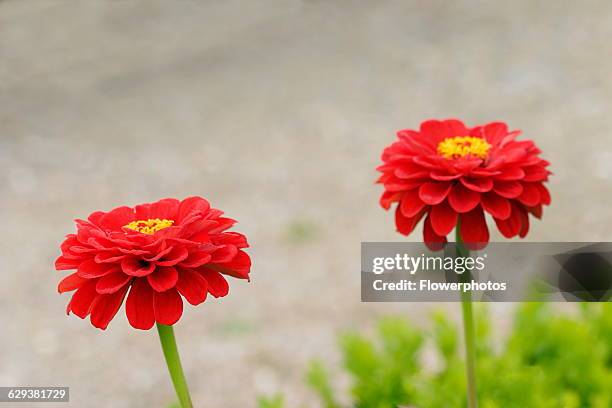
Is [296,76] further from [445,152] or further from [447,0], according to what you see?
[445,152]

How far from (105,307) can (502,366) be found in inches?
33.4

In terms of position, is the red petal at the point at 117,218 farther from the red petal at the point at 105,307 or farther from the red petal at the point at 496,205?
the red petal at the point at 496,205

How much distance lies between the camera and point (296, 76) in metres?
4.28

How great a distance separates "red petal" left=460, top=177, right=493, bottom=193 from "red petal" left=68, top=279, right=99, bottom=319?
389 millimetres

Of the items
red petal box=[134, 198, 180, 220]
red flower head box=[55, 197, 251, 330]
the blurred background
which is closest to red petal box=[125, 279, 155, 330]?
red flower head box=[55, 197, 251, 330]

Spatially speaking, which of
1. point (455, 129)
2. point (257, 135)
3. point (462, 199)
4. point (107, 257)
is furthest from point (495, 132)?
point (257, 135)

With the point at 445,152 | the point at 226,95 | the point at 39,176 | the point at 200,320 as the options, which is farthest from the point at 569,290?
the point at 226,95

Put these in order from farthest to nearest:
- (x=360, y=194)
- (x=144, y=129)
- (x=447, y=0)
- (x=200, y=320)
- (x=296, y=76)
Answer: (x=447, y=0)
(x=296, y=76)
(x=144, y=129)
(x=360, y=194)
(x=200, y=320)

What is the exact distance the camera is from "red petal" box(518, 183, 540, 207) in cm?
93

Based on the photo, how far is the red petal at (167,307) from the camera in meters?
0.78

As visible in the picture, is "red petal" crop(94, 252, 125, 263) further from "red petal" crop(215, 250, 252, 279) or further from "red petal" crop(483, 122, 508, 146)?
"red petal" crop(483, 122, 508, 146)

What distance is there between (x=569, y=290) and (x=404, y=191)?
10.9 inches

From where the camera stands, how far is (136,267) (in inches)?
31.4

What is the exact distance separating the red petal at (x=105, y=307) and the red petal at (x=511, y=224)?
0.40 m
